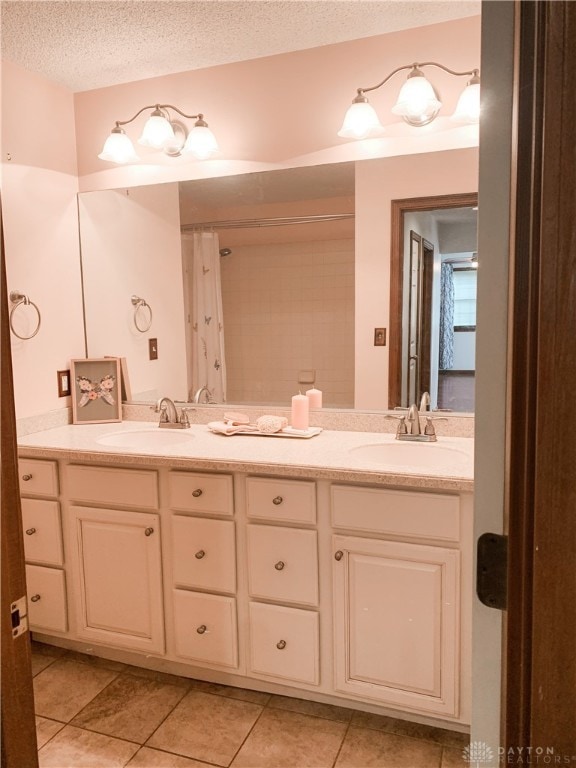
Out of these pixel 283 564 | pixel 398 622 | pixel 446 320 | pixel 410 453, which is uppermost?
pixel 446 320

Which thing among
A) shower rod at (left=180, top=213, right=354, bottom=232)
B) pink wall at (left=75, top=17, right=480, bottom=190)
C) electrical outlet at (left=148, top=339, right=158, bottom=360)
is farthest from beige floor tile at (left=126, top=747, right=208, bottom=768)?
pink wall at (left=75, top=17, right=480, bottom=190)

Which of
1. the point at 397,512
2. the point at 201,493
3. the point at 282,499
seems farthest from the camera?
the point at 201,493

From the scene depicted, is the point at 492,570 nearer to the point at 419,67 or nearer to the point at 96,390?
the point at 419,67

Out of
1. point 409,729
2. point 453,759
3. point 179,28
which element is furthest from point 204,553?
point 179,28

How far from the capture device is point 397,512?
166 cm

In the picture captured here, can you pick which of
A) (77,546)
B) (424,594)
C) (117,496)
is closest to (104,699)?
(77,546)

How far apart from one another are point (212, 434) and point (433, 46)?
1.67 metres

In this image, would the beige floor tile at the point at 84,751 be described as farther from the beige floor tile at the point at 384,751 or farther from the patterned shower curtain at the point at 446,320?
the patterned shower curtain at the point at 446,320

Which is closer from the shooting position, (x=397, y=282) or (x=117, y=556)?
(x=117, y=556)

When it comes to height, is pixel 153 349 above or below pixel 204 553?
above

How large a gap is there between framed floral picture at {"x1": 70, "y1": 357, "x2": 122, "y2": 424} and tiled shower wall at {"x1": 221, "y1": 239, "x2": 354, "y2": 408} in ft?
1.98

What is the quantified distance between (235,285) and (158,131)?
704 mm

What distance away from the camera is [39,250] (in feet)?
7.89

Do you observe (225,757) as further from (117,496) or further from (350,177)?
(350,177)
